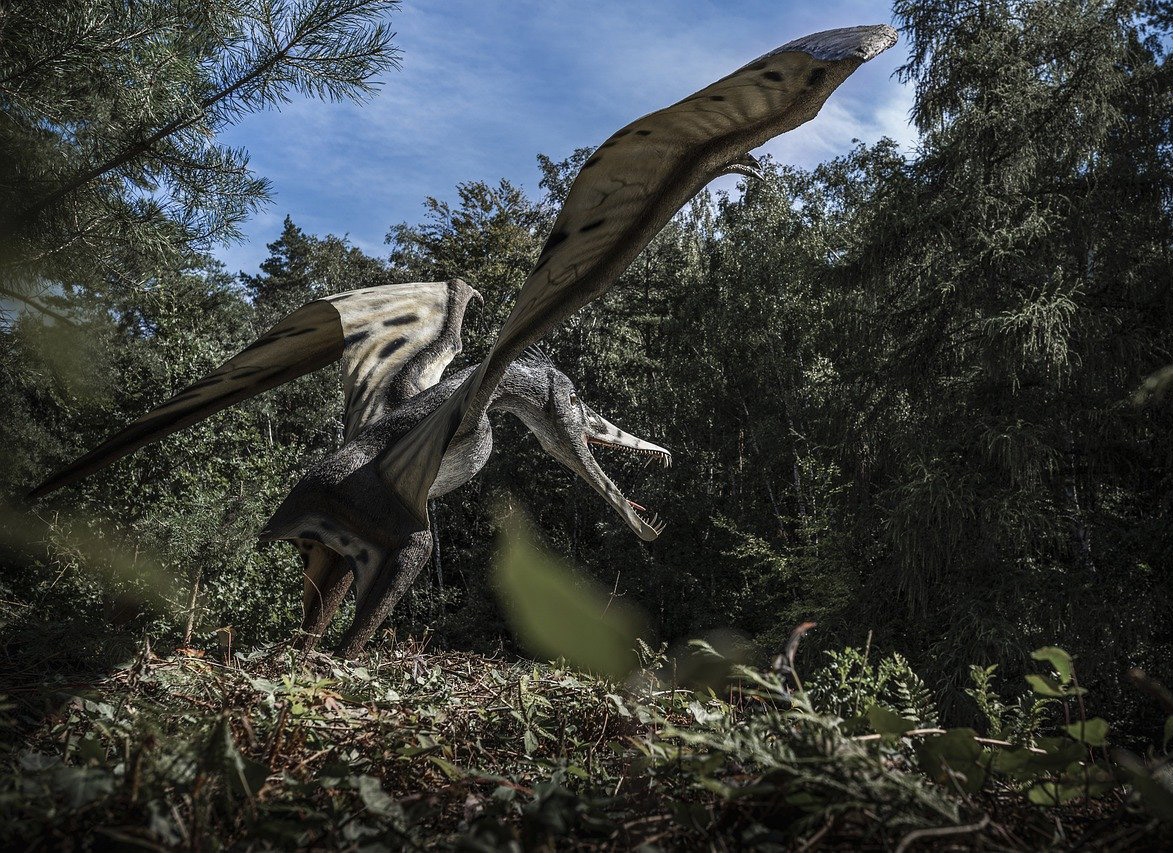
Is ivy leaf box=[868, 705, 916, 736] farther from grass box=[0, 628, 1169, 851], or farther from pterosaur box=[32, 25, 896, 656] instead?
pterosaur box=[32, 25, 896, 656]

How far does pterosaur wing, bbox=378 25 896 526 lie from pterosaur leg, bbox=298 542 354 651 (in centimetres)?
122

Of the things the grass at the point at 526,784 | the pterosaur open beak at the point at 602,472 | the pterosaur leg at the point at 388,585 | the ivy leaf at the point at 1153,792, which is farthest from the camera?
the pterosaur open beak at the point at 602,472

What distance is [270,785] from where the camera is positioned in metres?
1.25

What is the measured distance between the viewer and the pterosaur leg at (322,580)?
3.19 metres

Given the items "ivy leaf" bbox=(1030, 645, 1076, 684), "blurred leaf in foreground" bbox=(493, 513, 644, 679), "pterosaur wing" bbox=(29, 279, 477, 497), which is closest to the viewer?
"ivy leaf" bbox=(1030, 645, 1076, 684)

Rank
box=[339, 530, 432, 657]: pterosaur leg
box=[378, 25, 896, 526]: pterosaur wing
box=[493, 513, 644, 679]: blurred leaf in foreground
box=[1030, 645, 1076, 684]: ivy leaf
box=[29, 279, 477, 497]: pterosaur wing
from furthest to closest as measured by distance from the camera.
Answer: box=[493, 513, 644, 679]: blurred leaf in foreground
box=[29, 279, 477, 497]: pterosaur wing
box=[339, 530, 432, 657]: pterosaur leg
box=[378, 25, 896, 526]: pterosaur wing
box=[1030, 645, 1076, 684]: ivy leaf

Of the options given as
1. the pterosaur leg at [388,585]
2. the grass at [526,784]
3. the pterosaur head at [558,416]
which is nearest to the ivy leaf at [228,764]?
the grass at [526,784]

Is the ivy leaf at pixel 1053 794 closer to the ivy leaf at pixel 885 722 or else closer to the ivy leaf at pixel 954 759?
the ivy leaf at pixel 954 759

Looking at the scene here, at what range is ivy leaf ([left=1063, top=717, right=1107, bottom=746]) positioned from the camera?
1.12 m

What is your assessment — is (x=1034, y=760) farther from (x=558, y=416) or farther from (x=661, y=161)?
(x=558, y=416)

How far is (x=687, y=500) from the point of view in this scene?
16984 mm

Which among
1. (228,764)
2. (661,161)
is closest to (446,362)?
(661,161)

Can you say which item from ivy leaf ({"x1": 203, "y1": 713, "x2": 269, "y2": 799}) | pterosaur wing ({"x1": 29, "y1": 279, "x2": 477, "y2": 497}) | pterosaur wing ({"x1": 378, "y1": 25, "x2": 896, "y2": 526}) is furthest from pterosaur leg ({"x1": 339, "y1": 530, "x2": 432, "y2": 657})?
ivy leaf ({"x1": 203, "y1": 713, "x2": 269, "y2": 799})

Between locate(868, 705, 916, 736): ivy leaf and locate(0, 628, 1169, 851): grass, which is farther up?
locate(868, 705, 916, 736): ivy leaf
